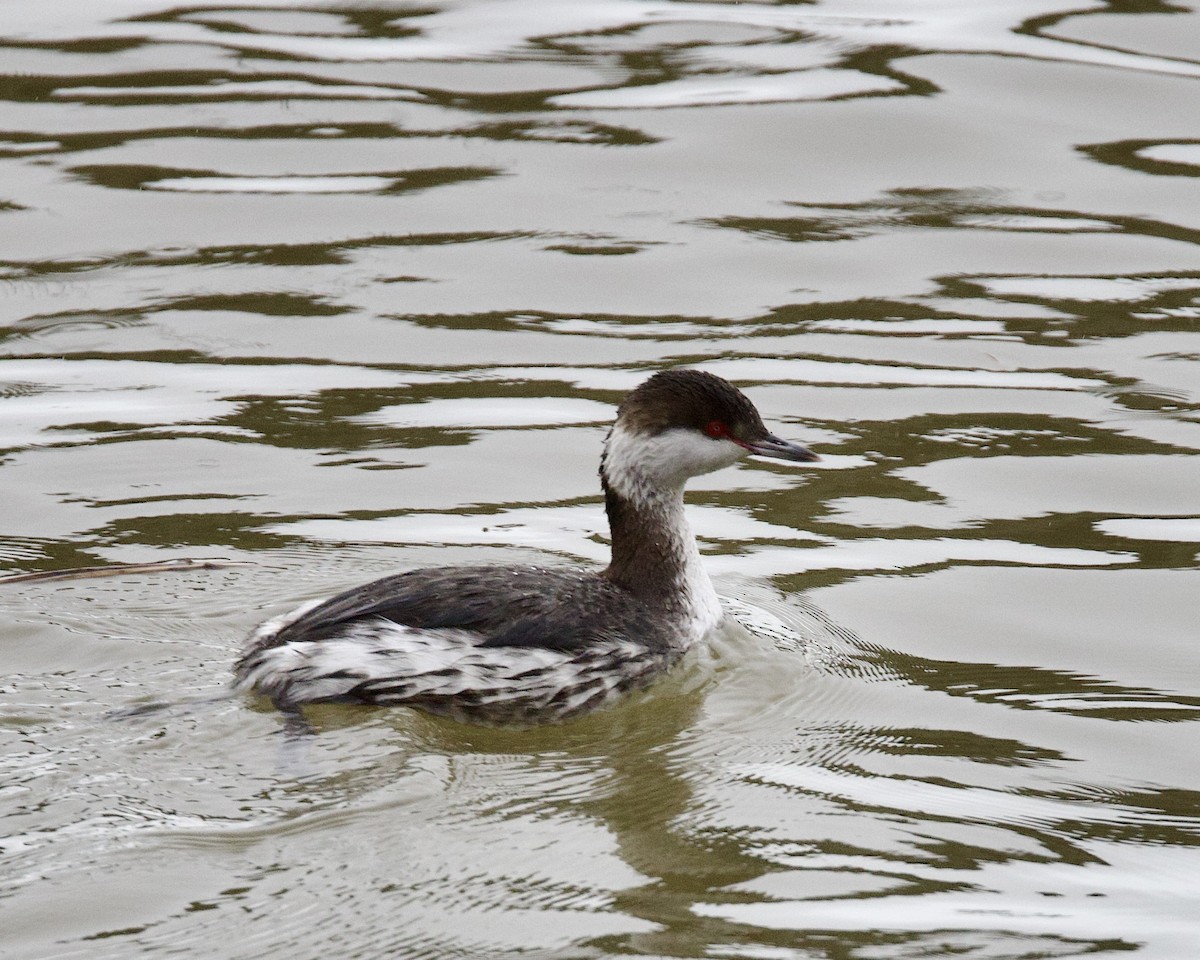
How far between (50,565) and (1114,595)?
3.76m

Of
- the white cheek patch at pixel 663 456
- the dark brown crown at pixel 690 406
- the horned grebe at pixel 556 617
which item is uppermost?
the dark brown crown at pixel 690 406

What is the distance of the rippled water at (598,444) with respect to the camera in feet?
15.8

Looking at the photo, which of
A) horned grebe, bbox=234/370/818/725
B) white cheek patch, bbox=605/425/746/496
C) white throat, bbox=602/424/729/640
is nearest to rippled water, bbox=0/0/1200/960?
horned grebe, bbox=234/370/818/725

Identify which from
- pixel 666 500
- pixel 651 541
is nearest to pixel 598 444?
pixel 666 500

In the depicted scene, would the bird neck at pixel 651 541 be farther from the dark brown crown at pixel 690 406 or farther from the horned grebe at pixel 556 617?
the dark brown crown at pixel 690 406

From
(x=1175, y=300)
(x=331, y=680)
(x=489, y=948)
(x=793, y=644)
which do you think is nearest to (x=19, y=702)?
(x=331, y=680)

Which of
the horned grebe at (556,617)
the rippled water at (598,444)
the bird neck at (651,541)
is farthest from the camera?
the bird neck at (651,541)

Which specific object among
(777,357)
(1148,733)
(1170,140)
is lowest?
(1148,733)

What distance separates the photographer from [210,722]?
5.64 metres

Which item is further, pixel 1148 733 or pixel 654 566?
pixel 654 566

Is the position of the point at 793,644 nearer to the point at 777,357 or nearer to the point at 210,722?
the point at 210,722

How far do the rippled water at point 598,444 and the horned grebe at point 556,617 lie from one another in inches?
5.2

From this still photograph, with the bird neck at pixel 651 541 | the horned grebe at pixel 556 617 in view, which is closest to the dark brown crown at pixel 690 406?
the horned grebe at pixel 556 617

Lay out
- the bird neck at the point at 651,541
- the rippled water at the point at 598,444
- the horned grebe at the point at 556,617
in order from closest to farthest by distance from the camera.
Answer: the rippled water at the point at 598,444 → the horned grebe at the point at 556,617 → the bird neck at the point at 651,541
